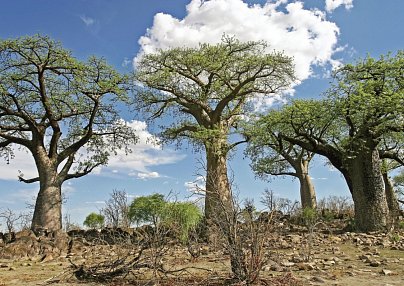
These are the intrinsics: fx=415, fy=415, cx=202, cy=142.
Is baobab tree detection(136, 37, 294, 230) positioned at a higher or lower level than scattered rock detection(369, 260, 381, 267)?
higher

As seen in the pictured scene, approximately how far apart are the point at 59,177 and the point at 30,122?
2.61 meters

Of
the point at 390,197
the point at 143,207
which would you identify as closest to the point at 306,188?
the point at 390,197

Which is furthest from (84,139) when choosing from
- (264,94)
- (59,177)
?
(264,94)

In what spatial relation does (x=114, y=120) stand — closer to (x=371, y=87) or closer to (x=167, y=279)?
(x=371, y=87)

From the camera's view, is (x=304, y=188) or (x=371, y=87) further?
(x=304, y=188)

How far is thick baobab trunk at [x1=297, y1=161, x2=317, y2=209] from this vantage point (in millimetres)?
24555

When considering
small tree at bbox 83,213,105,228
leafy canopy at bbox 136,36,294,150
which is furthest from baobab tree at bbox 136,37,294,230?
small tree at bbox 83,213,105,228

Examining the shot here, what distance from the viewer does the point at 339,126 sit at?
64.2 ft

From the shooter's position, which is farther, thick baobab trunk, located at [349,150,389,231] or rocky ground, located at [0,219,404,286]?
thick baobab trunk, located at [349,150,389,231]

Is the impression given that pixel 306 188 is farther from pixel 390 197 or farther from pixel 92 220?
pixel 92 220

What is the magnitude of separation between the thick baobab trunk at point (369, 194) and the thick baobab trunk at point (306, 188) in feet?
29.6

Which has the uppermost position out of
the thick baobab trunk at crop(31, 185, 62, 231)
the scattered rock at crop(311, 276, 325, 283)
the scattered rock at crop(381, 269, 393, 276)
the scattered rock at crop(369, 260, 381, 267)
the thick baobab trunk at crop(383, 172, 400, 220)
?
the thick baobab trunk at crop(383, 172, 400, 220)

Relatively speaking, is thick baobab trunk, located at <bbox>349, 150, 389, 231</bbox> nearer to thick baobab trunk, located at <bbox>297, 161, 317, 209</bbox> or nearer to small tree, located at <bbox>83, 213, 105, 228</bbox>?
thick baobab trunk, located at <bbox>297, 161, 317, 209</bbox>

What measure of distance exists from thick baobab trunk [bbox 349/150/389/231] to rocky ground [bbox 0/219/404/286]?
2338 millimetres
